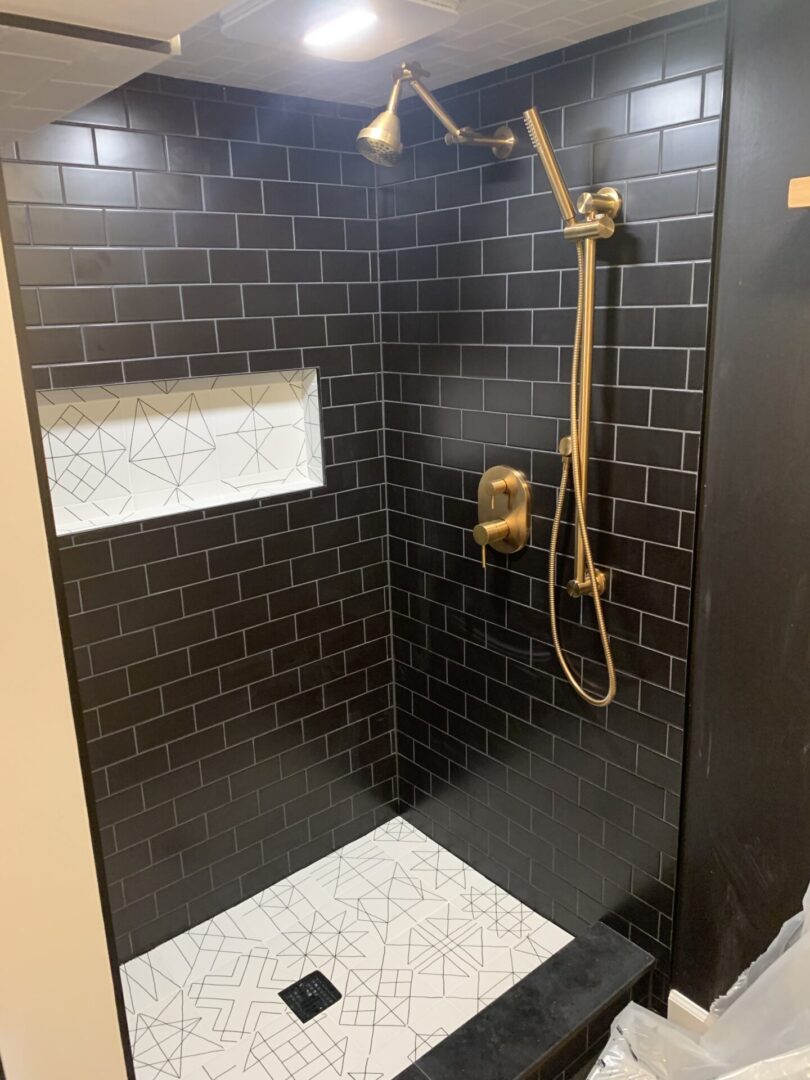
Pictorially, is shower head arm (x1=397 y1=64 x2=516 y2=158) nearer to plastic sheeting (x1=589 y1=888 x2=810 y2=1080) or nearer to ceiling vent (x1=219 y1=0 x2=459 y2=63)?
ceiling vent (x1=219 y1=0 x2=459 y2=63)

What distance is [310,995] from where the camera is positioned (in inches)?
88.8

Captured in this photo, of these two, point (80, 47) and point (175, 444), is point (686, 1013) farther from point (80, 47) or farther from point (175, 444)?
point (80, 47)

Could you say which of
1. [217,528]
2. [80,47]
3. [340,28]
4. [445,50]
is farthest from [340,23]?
[217,528]

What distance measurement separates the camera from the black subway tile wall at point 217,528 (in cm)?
204

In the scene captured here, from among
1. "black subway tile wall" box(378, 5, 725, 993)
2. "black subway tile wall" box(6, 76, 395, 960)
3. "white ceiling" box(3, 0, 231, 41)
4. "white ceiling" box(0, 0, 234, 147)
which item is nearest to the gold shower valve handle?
"black subway tile wall" box(378, 5, 725, 993)

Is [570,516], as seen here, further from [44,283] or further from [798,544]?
[44,283]

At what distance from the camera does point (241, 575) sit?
2.46m

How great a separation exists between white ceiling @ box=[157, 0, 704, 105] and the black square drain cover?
2375 millimetres

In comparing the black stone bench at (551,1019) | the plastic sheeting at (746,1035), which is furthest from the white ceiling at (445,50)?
the black stone bench at (551,1019)

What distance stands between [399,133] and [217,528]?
1172 millimetres

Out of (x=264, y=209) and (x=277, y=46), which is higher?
(x=277, y=46)

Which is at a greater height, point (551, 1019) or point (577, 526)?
point (577, 526)

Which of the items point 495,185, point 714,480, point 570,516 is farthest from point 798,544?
point 495,185

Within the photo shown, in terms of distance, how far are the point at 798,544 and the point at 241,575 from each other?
1527 mm
